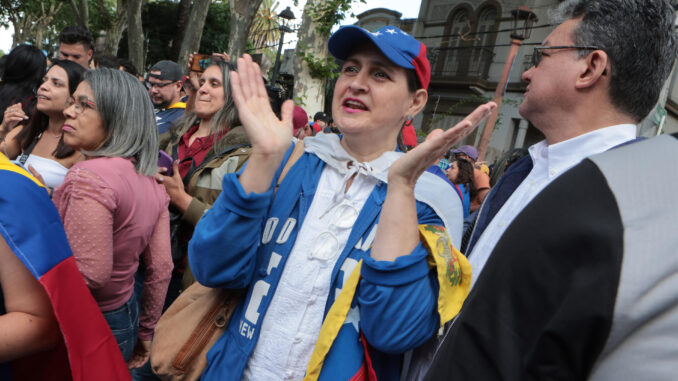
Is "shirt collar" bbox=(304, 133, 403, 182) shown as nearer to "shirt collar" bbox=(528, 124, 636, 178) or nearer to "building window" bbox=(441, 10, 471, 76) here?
"shirt collar" bbox=(528, 124, 636, 178)

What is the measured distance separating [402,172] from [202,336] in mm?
877

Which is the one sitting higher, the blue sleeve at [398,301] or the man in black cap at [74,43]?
the man in black cap at [74,43]

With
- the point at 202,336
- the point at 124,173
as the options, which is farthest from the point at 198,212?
the point at 202,336

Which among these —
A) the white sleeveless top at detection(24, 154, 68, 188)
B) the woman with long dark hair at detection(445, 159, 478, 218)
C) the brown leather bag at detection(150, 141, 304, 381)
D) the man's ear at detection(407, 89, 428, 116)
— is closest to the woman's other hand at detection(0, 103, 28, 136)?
the white sleeveless top at detection(24, 154, 68, 188)

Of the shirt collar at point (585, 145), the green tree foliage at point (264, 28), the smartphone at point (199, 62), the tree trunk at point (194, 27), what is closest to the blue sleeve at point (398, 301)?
the shirt collar at point (585, 145)

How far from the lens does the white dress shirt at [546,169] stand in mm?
1567

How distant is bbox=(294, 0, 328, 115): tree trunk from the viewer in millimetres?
6922

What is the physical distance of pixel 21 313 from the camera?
4.21ft

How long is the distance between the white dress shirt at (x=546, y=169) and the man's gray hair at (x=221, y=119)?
5.64 ft

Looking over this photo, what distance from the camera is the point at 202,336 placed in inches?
59.4

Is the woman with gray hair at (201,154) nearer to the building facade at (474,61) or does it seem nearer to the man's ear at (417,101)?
the man's ear at (417,101)

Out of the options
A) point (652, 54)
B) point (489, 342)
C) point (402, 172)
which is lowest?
point (489, 342)

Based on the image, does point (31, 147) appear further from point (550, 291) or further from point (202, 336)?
point (550, 291)

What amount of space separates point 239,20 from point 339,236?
8.78m
